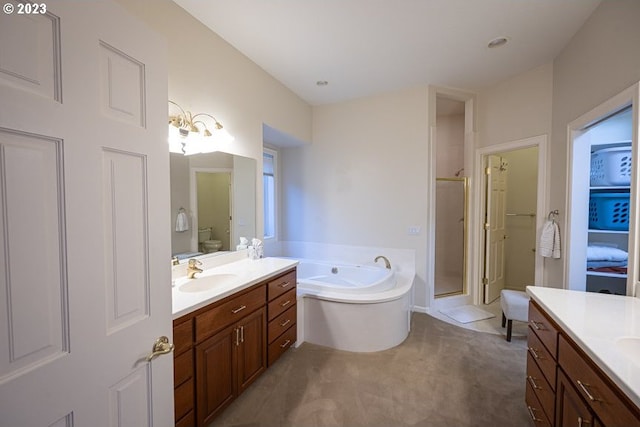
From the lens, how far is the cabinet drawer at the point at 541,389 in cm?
128

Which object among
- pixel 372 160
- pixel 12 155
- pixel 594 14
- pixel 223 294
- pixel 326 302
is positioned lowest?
pixel 326 302

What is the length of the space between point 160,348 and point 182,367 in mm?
610

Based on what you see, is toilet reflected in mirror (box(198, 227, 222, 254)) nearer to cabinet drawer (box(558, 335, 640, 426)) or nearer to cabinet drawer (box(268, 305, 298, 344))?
cabinet drawer (box(268, 305, 298, 344))

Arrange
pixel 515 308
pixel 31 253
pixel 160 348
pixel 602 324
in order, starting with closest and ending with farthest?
pixel 31 253 → pixel 160 348 → pixel 602 324 → pixel 515 308

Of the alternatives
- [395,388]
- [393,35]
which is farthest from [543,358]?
[393,35]

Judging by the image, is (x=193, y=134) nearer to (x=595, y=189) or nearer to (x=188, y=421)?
(x=188, y=421)

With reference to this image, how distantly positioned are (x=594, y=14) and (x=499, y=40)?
1.90ft

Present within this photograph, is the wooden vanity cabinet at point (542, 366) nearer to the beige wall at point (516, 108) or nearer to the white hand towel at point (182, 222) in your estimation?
the beige wall at point (516, 108)

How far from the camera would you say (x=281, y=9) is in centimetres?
195

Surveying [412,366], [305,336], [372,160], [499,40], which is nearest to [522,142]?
[499,40]

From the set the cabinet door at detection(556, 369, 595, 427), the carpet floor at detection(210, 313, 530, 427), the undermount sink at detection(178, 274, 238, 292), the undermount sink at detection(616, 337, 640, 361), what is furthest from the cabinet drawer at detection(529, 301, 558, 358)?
the undermount sink at detection(178, 274, 238, 292)

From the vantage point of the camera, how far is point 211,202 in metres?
2.31

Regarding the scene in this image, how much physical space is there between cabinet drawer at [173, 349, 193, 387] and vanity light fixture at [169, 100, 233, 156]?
134 centimetres

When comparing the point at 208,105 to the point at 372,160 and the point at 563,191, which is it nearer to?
the point at 372,160
